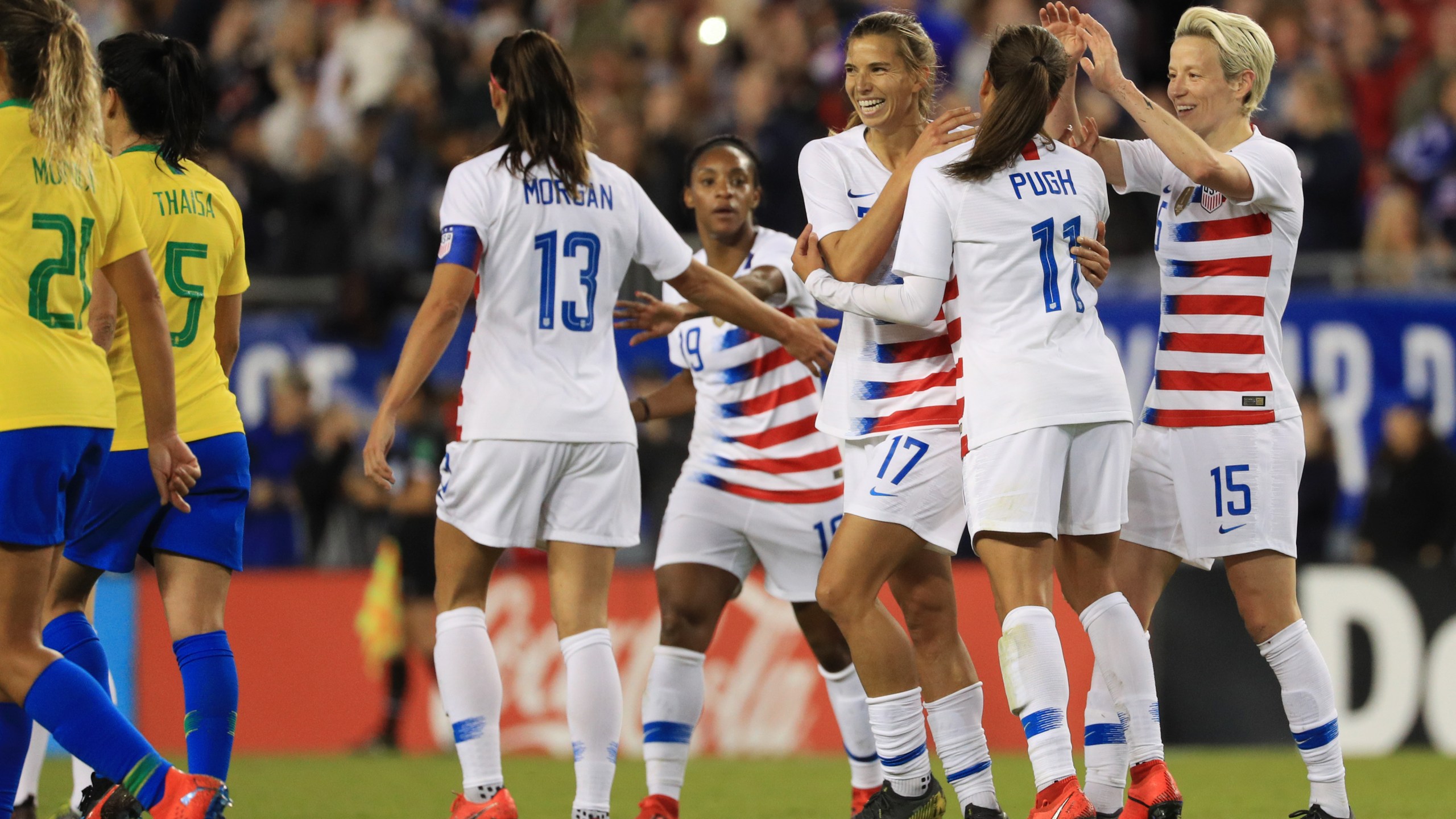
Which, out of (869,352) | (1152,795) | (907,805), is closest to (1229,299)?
(869,352)

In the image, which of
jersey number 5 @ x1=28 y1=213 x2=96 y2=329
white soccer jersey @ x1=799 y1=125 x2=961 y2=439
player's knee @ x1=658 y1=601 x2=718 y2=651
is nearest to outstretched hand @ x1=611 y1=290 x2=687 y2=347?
white soccer jersey @ x1=799 y1=125 x2=961 y2=439

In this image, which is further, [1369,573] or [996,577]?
[1369,573]

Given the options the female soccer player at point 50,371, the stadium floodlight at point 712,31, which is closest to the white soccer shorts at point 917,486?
the female soccer player at point 50,371

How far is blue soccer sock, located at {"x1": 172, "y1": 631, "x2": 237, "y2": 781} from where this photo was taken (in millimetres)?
5332

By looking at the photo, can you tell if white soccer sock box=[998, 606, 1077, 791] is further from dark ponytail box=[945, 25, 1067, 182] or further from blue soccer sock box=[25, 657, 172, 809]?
blue soccer sock box=[25, 657, 172, 809]

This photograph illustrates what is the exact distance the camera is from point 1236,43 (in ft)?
18.4

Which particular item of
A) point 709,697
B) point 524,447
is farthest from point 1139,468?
point 709,697

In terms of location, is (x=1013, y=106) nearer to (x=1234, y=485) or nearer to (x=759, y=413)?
(x=1234, y=485)

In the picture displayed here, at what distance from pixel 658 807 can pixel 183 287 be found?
2537mm

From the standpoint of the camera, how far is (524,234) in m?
5.73

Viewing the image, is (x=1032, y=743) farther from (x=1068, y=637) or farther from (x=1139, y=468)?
(x=1068, y=637)

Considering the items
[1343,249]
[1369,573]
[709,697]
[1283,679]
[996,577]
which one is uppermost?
[1343,249]

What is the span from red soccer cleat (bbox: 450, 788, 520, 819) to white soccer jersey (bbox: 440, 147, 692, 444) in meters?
1.17

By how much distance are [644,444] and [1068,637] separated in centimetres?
329
